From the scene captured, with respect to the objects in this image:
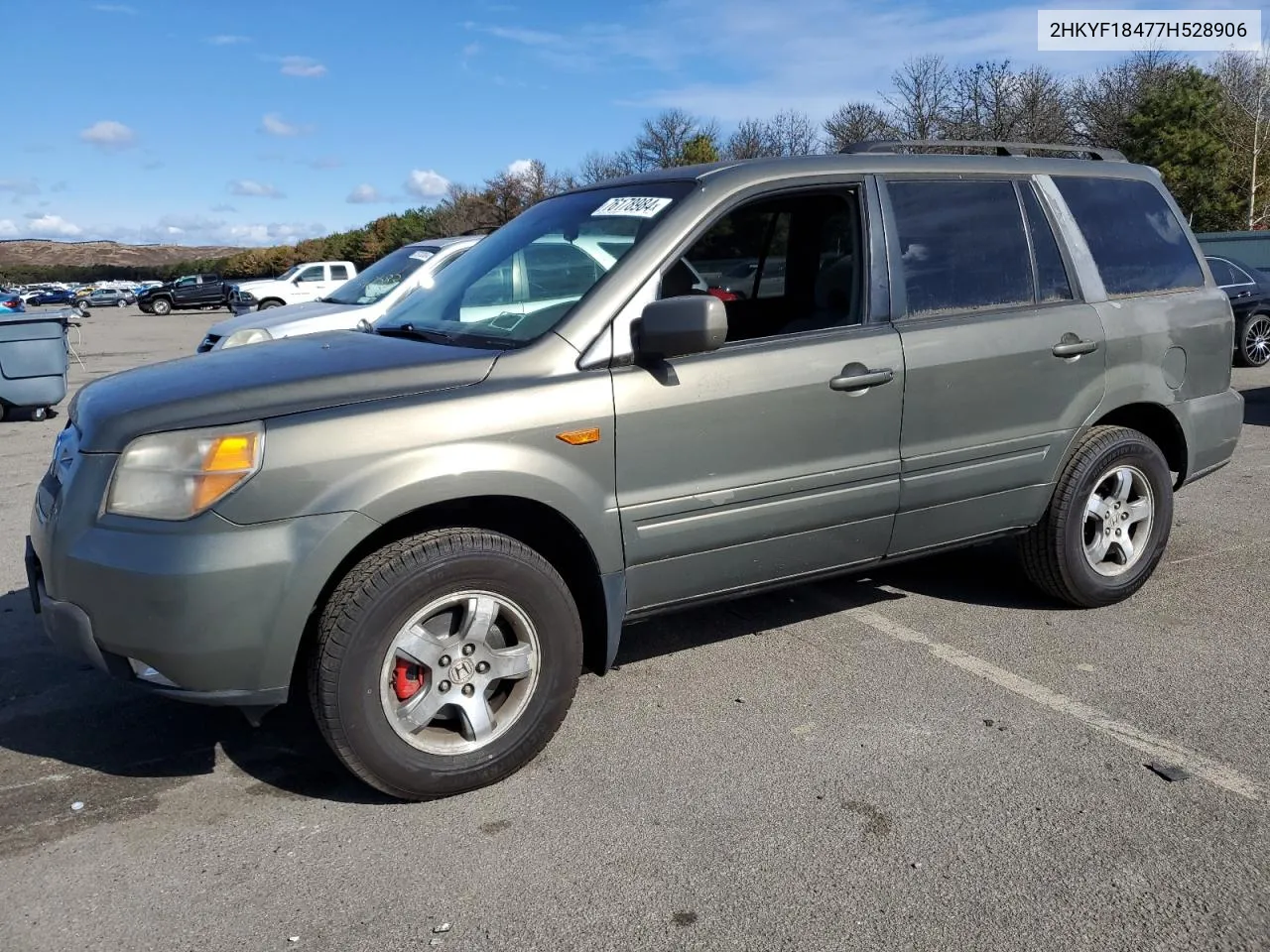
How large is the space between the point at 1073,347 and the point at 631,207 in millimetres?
1911

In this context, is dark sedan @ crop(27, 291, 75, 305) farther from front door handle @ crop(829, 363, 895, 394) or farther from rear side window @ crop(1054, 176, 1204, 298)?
front door handle @ crop(829, 363, 895, 394)

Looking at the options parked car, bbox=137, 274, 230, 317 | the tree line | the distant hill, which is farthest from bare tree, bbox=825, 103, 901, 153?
the distant hill

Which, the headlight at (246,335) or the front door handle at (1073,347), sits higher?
the headlight at (246,335)

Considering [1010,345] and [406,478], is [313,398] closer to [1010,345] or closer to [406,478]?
[406,478]

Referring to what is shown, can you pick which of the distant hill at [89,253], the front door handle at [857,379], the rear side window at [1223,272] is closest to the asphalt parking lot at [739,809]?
the front door handle at [857,379]

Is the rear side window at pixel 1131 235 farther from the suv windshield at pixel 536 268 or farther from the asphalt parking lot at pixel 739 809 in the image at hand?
the suv windshield at pixel 536 268

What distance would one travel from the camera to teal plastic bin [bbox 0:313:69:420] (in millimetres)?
11086

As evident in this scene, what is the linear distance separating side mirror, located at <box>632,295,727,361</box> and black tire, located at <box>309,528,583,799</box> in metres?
Answer: 0.76

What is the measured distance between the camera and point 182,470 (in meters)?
2.96

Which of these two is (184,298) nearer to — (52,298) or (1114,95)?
(52,298)

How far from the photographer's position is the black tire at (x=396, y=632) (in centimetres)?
304

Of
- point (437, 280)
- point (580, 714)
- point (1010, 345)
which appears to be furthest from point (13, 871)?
point (1010, 345)

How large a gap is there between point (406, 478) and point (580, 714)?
4.10 ft

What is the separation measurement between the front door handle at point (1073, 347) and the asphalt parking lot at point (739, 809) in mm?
1172
